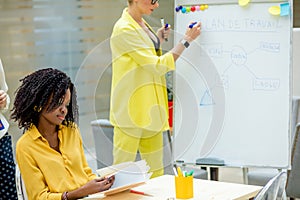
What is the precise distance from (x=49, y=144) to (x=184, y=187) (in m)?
A: 0.55

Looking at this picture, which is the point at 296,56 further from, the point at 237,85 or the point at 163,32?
the point at 163,32

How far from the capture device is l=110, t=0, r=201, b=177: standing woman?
3.17m

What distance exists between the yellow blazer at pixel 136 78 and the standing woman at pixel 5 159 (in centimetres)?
61

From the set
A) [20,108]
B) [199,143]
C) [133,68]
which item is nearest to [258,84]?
[199,143]

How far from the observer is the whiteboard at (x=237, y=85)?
3.26 m

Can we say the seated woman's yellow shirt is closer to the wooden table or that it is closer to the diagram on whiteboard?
the wooden table

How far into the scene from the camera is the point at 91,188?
2.21 m

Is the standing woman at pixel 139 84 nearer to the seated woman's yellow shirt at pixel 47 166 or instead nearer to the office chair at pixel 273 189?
the seated woman's yellow shirt at pixel 47 166

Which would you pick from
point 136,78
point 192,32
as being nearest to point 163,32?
point 192,32

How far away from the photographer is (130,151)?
3.23 meters

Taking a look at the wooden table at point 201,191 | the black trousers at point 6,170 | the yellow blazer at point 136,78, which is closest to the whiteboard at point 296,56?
the yellow blazer at point 136,78

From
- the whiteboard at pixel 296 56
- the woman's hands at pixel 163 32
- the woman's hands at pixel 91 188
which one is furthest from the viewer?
the whiteboard at pixel 296 56

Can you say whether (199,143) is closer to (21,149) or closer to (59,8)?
(21,149)

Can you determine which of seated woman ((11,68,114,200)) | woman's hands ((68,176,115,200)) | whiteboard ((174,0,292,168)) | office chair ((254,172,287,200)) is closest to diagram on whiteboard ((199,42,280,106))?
whiteboard ((174,0,292,168))
